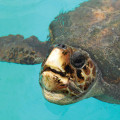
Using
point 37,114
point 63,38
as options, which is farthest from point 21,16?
point 63,38

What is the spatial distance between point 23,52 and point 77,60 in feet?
6.33

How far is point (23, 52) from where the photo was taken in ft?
10.0

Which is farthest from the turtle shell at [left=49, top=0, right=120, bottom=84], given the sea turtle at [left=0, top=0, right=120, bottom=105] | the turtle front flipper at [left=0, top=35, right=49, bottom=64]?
the turtle front flipper at [left=0, top=35, right=49, bottom=64]

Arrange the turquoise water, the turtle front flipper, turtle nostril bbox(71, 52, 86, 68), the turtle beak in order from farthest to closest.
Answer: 1. the turquoise water
2. the turtle front flipper
3. turtle nostril bbox(71, 52, 86, 68)
4. the turtle beak

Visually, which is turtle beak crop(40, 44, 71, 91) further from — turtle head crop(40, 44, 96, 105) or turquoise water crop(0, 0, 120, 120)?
turquoise water crop(0, 0, 120, 120)

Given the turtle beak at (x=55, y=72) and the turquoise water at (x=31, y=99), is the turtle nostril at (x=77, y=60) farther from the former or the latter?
the turquoise water at (x=31, y=99)

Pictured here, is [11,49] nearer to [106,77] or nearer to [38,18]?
[106,77]

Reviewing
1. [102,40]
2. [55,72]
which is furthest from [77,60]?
[102,40]

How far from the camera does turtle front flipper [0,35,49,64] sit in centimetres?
299

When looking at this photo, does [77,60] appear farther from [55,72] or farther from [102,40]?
[102,40]

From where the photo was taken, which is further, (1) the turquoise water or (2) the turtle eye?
(1) the turquoise water

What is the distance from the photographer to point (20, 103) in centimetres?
379

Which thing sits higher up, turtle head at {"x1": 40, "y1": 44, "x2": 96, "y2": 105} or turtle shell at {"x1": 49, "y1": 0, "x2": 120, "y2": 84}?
turtle shell at {"x1": 49, "y1": 0, "x2": 120, "y2": 84}

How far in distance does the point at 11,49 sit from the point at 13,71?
1345 millimetres
